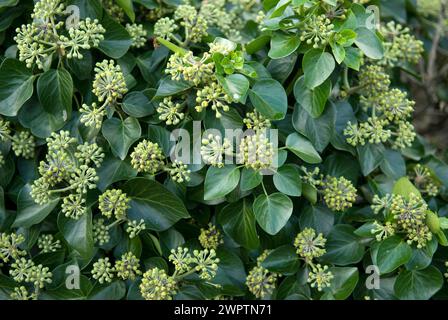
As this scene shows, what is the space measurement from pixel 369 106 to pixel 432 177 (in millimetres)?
375

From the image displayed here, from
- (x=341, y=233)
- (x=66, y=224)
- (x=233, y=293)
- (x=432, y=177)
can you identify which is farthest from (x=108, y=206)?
(x=432, y=177)

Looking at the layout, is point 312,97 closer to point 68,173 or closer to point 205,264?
point 205,264

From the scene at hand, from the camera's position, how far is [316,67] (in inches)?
65.1

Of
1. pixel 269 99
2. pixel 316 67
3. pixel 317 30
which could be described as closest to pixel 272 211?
pixel 269 99

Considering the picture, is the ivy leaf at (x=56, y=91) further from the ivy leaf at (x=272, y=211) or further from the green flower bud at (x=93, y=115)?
→ the ivy leaf at (x=272, y=211)

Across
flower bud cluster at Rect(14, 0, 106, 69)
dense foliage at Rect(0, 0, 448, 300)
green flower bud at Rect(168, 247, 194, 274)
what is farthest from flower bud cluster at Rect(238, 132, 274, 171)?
flower bud cluster at Rect(14, 0, 106, 69)

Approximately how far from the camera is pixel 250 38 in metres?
2.07

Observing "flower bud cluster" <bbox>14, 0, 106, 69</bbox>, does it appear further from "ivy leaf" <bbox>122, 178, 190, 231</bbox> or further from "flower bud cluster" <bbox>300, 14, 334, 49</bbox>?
"flower bud cluster" <bbox>300, 14, 334, 49</bbox>

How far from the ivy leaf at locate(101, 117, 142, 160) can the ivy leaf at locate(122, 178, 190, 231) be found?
97 millimetres

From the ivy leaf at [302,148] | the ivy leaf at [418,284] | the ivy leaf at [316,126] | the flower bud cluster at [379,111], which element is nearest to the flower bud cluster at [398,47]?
the flower bud cluster at [379,111]

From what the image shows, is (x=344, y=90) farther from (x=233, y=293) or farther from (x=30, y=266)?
(x=30, y=266)

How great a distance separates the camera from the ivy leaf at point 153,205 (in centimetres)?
167

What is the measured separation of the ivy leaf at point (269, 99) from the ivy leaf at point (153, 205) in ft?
1.18

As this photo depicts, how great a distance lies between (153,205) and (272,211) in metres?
0.36
